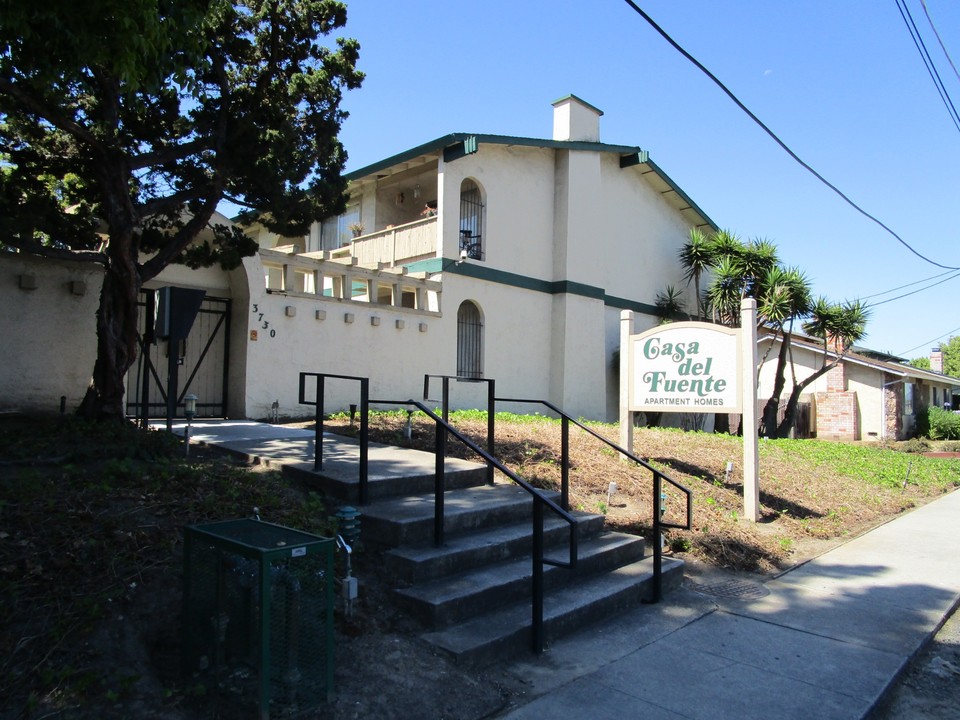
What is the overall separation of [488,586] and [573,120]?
16.4m

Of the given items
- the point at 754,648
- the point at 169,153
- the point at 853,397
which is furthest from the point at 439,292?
the point at 853,397

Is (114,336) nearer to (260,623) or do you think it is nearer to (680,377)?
(260,623)

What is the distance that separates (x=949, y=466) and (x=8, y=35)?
19332mm

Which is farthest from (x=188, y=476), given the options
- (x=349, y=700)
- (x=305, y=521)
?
(x=349, y=700)

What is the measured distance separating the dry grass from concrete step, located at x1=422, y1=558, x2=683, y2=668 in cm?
132

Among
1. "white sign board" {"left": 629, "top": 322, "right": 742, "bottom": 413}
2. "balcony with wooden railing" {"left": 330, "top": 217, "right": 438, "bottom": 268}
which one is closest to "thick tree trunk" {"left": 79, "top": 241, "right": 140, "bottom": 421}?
"white sign board" {"left": 629, "top": 322, "right": 742, "bottom": 413}

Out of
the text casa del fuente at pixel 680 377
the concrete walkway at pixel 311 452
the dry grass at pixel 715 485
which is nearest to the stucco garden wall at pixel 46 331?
the concrete walkway at pixel 311 452

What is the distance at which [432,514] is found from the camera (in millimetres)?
5566

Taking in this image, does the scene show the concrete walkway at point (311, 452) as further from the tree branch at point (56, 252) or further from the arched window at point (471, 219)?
the arched window at point (471, 219)

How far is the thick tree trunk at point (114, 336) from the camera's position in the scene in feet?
25.4

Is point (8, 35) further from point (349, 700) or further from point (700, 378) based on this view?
point (700, 378)

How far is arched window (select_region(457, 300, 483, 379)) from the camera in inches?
637

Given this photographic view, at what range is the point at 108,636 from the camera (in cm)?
362

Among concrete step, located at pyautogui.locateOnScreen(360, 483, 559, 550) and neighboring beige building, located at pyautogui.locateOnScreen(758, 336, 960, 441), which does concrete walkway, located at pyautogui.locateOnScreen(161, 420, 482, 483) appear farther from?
neighboring beige building, located at pyautogui.locateOnScreen(758, 336, 960, 441)
